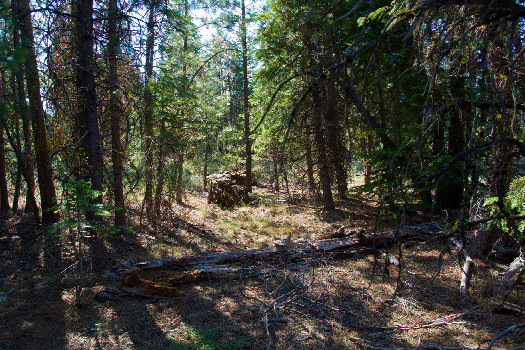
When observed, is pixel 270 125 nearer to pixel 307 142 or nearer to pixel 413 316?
pixel 307 142

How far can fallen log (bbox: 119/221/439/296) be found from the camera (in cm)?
591

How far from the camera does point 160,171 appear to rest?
10336 mm

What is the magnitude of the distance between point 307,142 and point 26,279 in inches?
360

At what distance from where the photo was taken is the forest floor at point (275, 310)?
162 inches

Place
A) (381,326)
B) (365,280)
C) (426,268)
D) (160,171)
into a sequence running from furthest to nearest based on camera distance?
(160,171) < (426,268) < (365,280) < (381,326)

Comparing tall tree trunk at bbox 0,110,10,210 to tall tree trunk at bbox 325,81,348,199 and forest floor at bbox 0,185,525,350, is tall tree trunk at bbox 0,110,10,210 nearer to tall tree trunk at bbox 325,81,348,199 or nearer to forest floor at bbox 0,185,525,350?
forest floor at bbox 0,185,525,350

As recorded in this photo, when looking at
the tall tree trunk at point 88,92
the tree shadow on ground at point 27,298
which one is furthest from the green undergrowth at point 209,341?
the tall tree trunk at point 88,92

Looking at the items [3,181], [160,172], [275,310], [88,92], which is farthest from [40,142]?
[275,310]

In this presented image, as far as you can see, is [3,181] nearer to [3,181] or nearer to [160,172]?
[3,181]

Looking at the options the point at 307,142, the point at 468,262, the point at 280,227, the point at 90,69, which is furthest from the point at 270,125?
the point at 468,262

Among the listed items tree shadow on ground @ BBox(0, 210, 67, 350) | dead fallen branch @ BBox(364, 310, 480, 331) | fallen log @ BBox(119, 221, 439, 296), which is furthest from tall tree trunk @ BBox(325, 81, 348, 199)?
tree shadow on ground @ BBox(0, 210, 67, 350)

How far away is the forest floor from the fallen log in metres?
0.17

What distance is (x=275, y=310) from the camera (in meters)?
4.91

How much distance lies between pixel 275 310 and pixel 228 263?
2.27 metres
